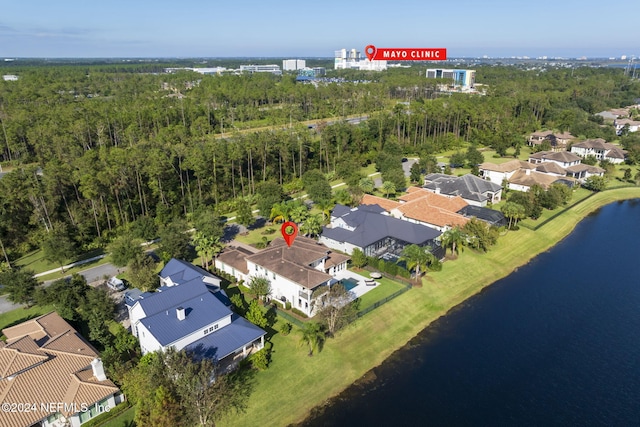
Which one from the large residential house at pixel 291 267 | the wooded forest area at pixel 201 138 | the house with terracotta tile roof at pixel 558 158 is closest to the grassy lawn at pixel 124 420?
the large residential house at pixel 291 267

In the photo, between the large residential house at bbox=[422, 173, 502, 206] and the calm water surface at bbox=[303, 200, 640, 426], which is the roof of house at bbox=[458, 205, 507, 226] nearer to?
the large residential house at bbox=[422, 173, 502, 206]

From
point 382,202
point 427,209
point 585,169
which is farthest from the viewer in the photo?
point 585,169

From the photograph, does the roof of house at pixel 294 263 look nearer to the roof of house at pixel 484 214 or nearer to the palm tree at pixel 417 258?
the palm tree at pixel 417 258

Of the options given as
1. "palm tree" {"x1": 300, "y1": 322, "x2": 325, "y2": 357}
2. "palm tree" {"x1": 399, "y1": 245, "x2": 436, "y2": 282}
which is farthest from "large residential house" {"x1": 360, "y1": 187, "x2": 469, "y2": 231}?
"palm tree" {"x1": 300, "y1": 322, "x2": 325, "y2": 357}

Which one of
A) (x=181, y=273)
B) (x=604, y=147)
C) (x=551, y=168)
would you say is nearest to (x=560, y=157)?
(x=551, y=168)

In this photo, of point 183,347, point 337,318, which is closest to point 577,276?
point 337,318

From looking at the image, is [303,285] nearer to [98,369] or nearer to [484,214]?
[98,369]
